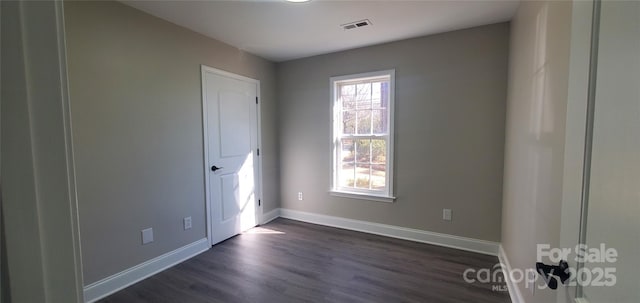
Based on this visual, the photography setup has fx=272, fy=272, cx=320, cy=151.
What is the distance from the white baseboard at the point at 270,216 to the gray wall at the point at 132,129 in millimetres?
1010

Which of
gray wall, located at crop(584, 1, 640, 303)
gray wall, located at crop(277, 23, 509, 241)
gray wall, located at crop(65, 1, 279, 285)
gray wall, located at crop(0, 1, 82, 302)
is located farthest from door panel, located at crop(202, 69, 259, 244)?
gray wall, located at crop(584, 1, 640, 303)

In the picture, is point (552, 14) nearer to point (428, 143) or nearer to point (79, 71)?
point (428, 143)

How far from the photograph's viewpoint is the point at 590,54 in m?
0.67

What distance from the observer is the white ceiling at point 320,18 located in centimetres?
231

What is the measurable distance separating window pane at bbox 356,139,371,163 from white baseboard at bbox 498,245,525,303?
67.1 inches

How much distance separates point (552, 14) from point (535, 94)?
1.56ft

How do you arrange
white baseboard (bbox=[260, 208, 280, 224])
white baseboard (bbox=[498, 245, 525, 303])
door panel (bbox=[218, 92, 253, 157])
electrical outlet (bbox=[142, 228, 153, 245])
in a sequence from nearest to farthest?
white baseboard (bbox=[498, 245, 525, 303]), electrical outlet (bbox=[142, 228, 153, 245]), door panel (bbox=[218, 92, 253, 157]), white baseboard (bbox=[260, 208, 280, 224])

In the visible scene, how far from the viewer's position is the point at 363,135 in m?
3.56

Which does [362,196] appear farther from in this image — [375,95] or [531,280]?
[531,280]

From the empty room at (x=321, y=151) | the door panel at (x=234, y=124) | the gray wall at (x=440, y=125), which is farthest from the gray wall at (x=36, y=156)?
the gray wall at (x=440, y=125)

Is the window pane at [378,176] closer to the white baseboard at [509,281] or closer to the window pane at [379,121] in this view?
the window pane at [379,121]

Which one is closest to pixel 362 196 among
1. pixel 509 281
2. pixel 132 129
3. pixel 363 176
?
pixel 363 176

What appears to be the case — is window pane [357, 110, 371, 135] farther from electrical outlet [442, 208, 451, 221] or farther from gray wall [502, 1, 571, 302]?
gray wall [502, 1, 571, 302]

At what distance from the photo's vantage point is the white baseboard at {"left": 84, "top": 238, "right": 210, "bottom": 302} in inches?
84.9
